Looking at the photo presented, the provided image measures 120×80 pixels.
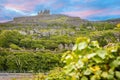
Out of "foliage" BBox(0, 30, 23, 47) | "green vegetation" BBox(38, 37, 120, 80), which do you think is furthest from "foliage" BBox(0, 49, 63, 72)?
"green vegetation" BBox(38, 37, 120, 80)

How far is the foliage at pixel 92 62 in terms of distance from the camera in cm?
367

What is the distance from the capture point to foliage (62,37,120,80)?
3670 mm

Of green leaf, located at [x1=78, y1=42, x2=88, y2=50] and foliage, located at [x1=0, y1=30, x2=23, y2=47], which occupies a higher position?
green leaf, located at [x1=78, y1=42, x2=88, y2=50]

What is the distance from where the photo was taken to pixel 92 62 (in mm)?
3779

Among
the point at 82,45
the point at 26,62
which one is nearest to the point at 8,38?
the point at 26,62

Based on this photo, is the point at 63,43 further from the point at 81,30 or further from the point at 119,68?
the point at 119,68

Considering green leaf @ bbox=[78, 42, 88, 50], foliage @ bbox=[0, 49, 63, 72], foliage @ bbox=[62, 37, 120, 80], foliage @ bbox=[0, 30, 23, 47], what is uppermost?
green leaf @ bbox=[78, 42, 88, 50]

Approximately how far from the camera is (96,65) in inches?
148

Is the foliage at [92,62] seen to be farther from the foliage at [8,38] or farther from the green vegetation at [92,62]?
the foliage at [8,38]

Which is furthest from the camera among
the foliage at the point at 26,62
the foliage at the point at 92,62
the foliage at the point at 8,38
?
the foliage at the point at 8,38

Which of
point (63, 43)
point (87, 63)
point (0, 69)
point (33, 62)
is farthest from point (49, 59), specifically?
point (87, 63)

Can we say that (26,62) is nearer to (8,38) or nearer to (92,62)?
(8,38)

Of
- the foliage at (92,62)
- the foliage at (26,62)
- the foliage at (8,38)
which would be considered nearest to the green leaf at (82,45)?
the foliage at (92,62)

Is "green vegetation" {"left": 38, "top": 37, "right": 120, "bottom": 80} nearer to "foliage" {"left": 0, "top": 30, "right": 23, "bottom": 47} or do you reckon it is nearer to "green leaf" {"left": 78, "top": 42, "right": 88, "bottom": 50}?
"green leaf" {"left": 78, "top": 42, "right": 88, "bottom": 50}
